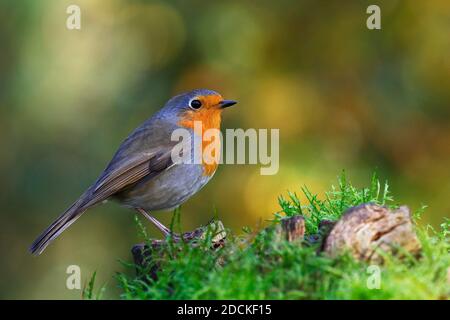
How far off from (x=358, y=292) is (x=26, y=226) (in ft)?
15.8

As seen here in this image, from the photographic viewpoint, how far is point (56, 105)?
22.3ft

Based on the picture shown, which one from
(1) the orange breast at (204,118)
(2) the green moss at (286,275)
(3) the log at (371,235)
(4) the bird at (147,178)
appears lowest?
(2) the green moss at (286,275)

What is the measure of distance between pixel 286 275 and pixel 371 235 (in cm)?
39

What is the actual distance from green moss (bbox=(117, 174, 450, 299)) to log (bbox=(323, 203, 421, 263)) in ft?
0.16

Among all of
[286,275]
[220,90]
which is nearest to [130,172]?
[286,275]

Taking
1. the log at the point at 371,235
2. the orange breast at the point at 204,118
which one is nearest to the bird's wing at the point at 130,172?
the orange breast at the point at 204,118

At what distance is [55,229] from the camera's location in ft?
16.0

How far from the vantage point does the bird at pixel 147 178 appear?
4965mm

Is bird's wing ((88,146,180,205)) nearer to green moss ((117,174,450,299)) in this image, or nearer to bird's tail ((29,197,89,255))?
bird's tail ((29,197,89,255))

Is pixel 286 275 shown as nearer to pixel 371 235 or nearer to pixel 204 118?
pixel 371 235

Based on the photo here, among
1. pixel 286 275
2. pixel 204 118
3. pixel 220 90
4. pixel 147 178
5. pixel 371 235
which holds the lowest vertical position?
pixel 286 275

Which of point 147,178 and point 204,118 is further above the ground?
point 204,118

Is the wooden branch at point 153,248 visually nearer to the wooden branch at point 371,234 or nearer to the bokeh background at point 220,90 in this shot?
the wooden branch at point 371,234
